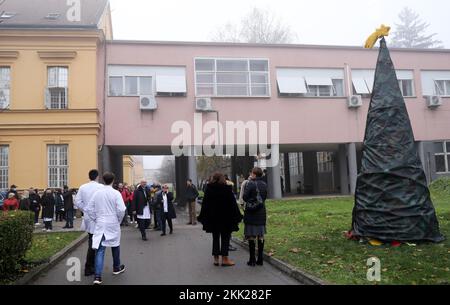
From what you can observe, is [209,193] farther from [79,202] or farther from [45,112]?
[45,112]

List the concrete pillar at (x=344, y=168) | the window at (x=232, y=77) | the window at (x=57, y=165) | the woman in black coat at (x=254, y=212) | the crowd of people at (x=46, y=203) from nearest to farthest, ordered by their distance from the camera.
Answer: the woman in black coat at (x=254, y=212) → the crowd of people at (x=46, y=203) → the window at (x=57, y=165) → the window at (x=232, y=77) → the concrete pillar at (x=344, y=168)

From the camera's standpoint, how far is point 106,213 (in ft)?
25.2

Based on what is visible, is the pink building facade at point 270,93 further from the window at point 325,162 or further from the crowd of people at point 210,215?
the crowd of people at point 210,215

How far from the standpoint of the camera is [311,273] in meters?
7.54

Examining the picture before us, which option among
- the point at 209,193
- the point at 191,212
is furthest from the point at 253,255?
the point at 191,212

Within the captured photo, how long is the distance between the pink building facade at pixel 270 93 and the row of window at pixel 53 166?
1.91m

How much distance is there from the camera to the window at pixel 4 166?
842 inches

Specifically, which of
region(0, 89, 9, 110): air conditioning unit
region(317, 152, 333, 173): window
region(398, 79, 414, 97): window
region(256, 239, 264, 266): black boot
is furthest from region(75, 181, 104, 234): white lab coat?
region(317, 152, 333, 173): window

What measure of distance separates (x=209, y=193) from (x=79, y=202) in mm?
2583

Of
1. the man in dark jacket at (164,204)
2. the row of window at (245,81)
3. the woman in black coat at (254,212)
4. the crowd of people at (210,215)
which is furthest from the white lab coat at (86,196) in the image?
the row of window at (245,81)

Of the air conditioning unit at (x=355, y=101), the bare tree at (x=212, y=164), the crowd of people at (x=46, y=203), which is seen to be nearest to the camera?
the crowd of people at (x=46, y=203)

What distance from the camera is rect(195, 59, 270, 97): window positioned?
2430cm

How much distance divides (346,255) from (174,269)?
11.0ft

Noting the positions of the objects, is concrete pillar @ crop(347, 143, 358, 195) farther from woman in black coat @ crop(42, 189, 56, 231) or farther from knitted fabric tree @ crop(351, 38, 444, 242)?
woman in black coat @ crop(42, 189, 56, 231)
